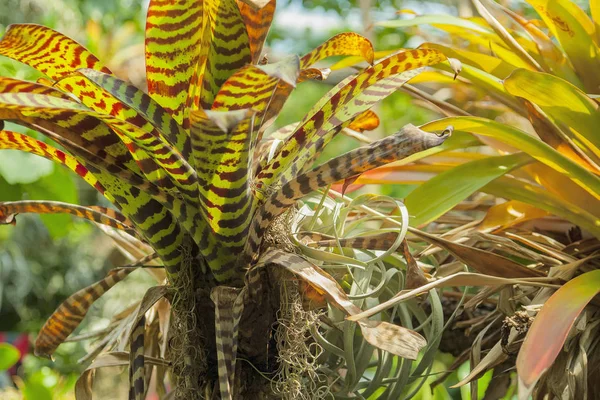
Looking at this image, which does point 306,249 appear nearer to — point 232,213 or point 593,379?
point 232,213

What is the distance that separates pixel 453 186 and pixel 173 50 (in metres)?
0.34

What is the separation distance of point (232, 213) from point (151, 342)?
352mm

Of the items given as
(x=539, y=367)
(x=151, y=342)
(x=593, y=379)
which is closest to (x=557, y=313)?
(x=539, y=367)

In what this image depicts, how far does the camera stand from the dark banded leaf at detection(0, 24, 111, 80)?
0.49 m

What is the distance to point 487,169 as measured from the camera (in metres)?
0.71

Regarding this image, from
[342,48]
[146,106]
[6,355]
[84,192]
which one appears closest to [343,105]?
[342,48]

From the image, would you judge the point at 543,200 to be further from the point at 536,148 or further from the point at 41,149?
the point at 41,149

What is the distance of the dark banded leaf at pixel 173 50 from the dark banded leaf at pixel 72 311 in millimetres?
159

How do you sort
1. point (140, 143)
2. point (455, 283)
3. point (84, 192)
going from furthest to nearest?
1. point (84, 192)
2. point (455, 283)
3. point (140, 143)

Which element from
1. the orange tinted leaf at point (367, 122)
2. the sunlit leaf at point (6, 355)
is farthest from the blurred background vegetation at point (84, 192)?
the orange tinted leaf at point (367, 122)

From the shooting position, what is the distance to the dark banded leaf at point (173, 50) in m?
0.52

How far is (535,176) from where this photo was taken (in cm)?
76

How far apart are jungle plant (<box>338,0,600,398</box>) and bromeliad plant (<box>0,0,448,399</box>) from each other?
0.13 meters

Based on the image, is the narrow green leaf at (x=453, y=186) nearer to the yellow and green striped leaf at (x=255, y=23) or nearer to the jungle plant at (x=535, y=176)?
the jungle plant at (x=535, y=176)
